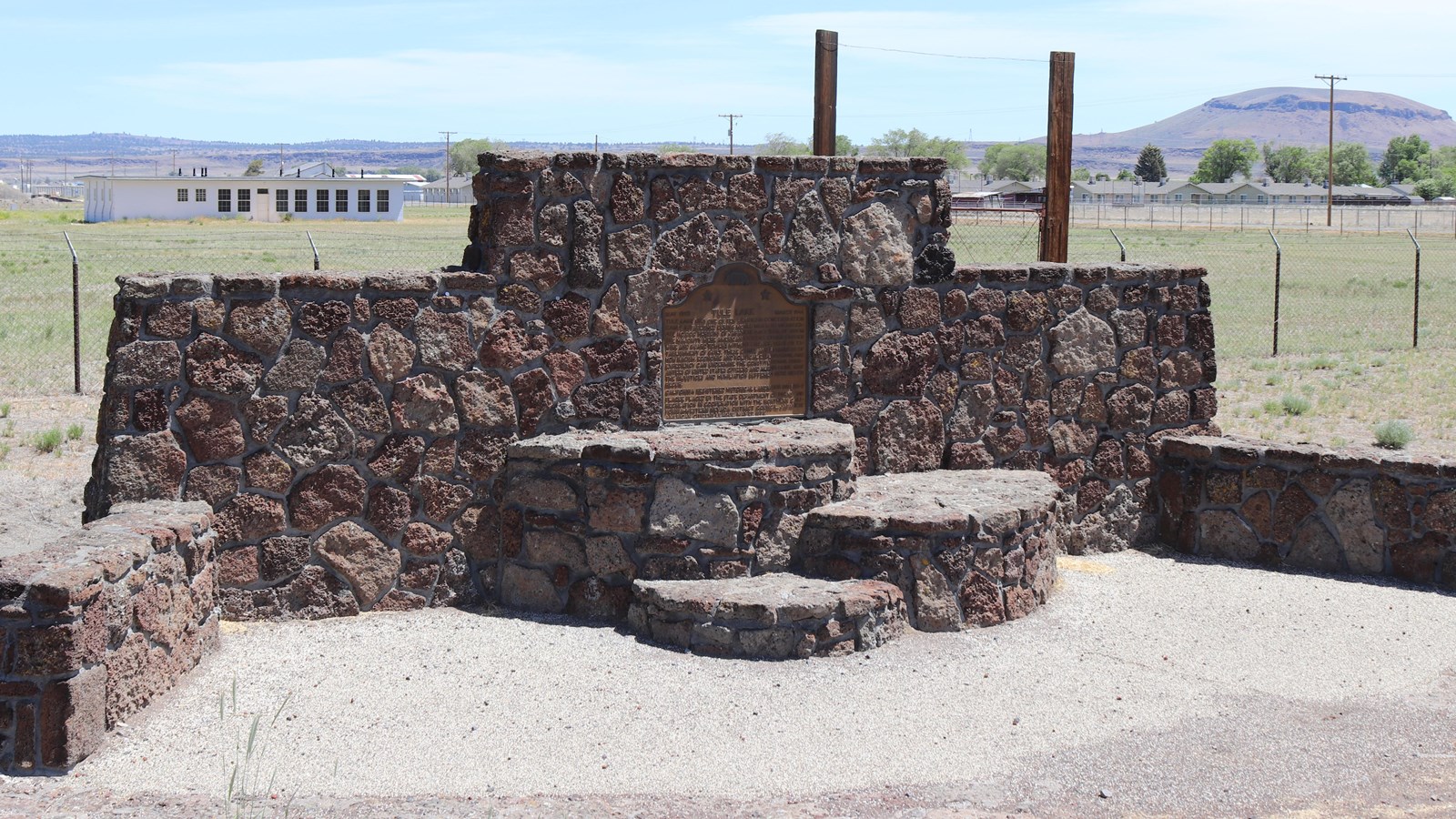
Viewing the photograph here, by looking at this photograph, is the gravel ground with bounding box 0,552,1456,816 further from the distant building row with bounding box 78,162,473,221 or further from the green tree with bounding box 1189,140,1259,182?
the green tree with bounding box 1189,140,1259,182

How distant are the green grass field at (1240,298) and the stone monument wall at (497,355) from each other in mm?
1961

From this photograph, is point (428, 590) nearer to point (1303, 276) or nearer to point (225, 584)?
point (225, 584)

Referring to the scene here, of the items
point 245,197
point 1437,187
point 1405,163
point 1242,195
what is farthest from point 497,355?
point 1405,163

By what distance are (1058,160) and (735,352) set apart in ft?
11.1

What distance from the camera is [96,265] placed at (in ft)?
87.0

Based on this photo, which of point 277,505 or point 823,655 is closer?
point 823,655

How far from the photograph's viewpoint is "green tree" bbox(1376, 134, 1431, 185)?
121 m

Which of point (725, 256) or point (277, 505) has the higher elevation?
point (725, 256)

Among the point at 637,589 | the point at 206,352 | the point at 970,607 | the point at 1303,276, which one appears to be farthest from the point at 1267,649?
the point at 1303,276

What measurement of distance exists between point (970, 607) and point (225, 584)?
3.66 m

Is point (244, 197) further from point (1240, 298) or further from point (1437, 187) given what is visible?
point (1437, 187)

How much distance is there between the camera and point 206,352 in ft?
22.1

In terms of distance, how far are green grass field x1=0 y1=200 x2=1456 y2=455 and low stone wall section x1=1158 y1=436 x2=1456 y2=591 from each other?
168 inches

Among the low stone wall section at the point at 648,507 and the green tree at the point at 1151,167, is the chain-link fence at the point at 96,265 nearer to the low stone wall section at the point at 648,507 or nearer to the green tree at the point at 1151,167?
the low stone wall section at the point at 648,507
